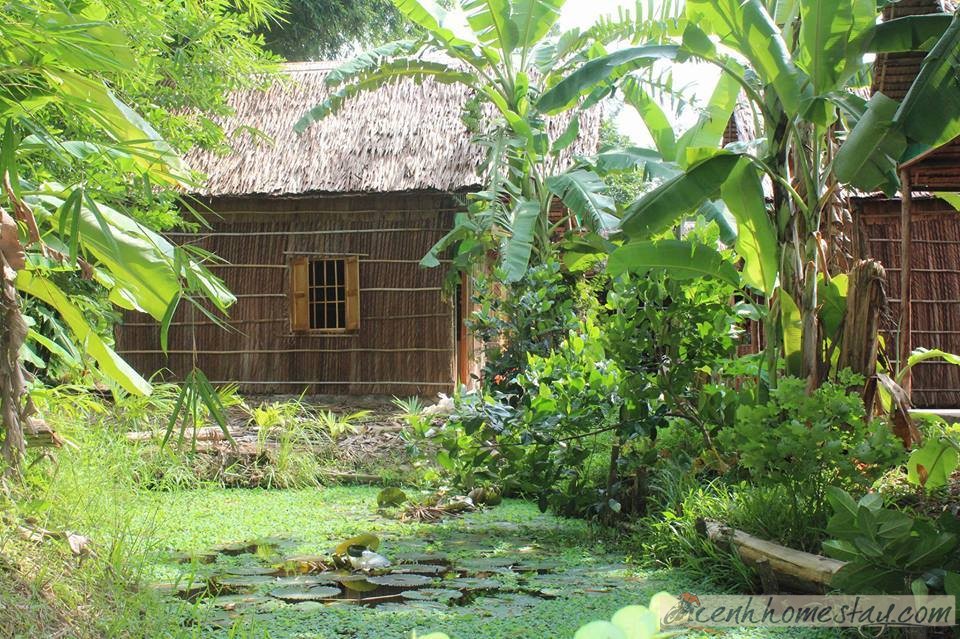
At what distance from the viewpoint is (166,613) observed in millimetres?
2918

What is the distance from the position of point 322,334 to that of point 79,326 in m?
6.60

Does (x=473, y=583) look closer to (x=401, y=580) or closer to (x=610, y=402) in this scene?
(x=401, y=580)

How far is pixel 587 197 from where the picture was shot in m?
6.15

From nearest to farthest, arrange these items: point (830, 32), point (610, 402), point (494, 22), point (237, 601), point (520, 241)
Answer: point (237, 601) → point (830, 32) → point (610, 402) → point (520, 241) → point (494, 22)


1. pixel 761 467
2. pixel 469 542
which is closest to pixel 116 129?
pixel 469 542

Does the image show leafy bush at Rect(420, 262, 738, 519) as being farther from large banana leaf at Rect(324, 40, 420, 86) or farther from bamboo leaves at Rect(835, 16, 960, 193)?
large banana leaf at Rect(324, 40, 420, 86)

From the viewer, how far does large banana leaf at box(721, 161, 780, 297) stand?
4285 millimetres

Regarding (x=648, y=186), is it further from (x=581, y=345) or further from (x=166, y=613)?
(x=166, y=613)

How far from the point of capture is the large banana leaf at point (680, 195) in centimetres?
425

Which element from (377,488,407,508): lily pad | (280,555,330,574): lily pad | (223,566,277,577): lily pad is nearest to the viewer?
(223,566,277,577): lily pad

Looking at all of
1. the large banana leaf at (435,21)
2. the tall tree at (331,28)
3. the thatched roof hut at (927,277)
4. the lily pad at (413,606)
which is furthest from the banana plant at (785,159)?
the tall tree at (331,28)

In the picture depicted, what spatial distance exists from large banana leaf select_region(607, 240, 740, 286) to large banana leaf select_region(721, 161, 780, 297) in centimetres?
23

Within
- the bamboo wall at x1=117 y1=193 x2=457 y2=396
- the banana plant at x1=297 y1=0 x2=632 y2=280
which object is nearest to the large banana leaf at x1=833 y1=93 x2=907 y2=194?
the banana plant at x1=297 y1=0 x2=632 y2=280

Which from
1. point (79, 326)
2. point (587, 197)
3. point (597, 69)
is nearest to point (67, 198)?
point (79, 326)
